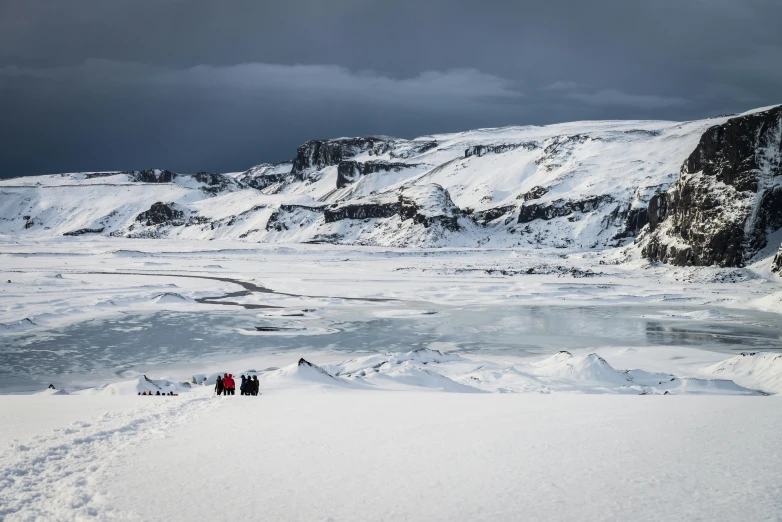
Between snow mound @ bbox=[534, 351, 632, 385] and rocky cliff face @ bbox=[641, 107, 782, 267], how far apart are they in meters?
55.2

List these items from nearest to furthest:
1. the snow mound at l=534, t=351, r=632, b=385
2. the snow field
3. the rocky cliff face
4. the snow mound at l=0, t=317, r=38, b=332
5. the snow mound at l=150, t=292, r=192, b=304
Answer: the snow field < the snow mound at l=534, t=351, r=632, b=385 < the snow mound at l=0, t=317, r=38, b=332 < the snow mound at l=150, t=292, r=192, b=304 < the rocky cliff face

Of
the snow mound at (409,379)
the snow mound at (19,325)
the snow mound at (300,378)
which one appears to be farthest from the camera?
the snow mound at (19,325)

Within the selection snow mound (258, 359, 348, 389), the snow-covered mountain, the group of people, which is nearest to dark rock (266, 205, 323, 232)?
the snow-covered mountain

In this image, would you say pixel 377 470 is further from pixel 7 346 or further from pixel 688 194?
pixel 688 194

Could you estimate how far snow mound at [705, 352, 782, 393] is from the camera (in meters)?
20.0

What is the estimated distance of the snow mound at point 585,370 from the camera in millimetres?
20656

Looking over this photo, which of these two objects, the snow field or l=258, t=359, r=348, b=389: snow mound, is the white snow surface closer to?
l=258, t=359, r=348, b=389: snow mound

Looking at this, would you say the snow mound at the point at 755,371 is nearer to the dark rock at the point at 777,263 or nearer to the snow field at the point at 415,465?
the snow field at the point at 415,465

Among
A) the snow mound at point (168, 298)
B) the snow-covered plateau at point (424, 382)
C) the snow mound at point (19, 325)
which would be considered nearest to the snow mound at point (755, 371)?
the snow-covered plateau at point (424, 382)

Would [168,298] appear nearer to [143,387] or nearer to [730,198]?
[143,387]

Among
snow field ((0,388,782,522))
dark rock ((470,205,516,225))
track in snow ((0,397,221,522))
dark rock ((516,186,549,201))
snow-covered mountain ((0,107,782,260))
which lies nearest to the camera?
snow field ((0,388,782,522))

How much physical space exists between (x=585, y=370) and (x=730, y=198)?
201ft

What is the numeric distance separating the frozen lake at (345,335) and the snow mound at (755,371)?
223 inches

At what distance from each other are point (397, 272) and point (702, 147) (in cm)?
4416
